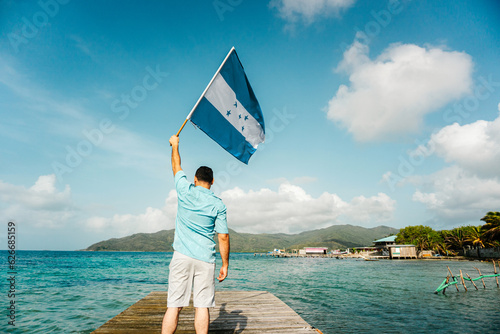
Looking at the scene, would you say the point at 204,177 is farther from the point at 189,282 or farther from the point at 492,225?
the point at 492,225

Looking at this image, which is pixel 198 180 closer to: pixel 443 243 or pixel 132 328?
pixel 132 328

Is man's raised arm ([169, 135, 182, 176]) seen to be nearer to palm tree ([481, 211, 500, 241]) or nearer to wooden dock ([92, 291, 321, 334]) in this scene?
wooden dock ([92, 291, 321, 334])

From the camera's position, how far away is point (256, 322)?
5.94 meters

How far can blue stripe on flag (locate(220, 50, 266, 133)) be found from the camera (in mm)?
6475

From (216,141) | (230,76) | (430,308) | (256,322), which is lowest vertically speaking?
(430,308)

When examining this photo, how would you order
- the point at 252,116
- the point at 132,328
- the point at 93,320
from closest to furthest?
the point at 132,328, the point at 252,116, the point at 93,320

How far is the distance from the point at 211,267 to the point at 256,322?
3.18m

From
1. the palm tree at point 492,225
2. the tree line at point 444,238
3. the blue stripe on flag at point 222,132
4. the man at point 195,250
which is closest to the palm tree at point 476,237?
the tree line at point 444,238

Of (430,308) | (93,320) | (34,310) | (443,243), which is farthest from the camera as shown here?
(443,243)

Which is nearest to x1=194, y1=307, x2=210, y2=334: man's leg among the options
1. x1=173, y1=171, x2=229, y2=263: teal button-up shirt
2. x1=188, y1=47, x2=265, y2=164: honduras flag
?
x1=173, y1=171, x2=229, y2=263: teal button-up shirt

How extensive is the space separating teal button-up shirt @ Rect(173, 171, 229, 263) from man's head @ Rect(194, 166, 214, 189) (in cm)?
16

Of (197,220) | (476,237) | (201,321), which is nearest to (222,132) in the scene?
(197,220)

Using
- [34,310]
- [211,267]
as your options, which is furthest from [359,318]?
[34,310]

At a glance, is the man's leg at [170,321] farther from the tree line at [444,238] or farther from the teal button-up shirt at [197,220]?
the tree line at [444,238]
